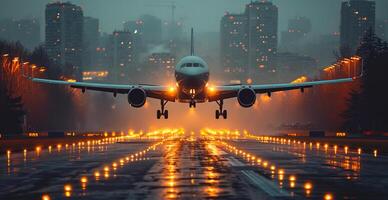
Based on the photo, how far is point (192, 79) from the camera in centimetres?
6188

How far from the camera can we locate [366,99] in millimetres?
125625

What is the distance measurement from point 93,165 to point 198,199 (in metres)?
17.5

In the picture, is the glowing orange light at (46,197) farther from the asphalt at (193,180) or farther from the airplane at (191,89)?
the airplane at (191,89)

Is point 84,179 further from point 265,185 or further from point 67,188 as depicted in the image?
point 265,185

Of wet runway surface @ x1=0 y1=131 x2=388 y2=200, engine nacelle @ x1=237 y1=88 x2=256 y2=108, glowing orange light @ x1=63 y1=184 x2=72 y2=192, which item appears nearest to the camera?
wet runway surface @ x1=0 y1=131 x2=388 y2=200

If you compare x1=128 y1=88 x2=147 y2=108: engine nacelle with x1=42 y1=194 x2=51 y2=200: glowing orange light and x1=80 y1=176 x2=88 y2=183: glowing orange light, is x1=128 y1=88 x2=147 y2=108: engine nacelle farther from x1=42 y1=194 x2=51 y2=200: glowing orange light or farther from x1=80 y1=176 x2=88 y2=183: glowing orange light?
x1=42 y1=194 x2=51 y2=200: glowing orange light

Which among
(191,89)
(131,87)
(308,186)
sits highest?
(131,87)

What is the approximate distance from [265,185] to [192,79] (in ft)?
118

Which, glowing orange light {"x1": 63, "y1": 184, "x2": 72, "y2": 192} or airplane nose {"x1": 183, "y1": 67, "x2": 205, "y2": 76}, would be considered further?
airplane nose {"x1": 183, "y1": 67, "x2": 205, "y2": 76}

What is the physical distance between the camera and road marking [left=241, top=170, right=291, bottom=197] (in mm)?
23552

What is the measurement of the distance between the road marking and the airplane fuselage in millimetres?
29671

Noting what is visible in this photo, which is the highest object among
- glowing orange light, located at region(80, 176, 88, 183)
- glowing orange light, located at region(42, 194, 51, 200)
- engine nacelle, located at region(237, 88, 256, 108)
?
engine nacelle, located at region(237, 88, 256, 108)

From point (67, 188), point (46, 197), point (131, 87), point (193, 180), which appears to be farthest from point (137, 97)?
point (46, 197)

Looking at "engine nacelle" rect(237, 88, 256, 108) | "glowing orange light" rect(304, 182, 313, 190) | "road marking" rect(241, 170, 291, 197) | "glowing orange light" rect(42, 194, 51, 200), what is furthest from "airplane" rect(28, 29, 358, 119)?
"glowing orange light" rect(42, 194, 51, 200)
